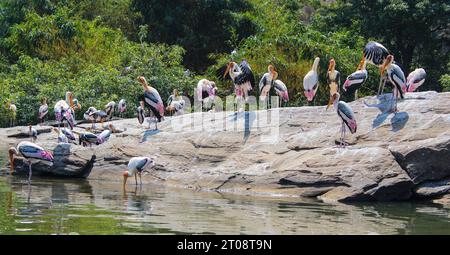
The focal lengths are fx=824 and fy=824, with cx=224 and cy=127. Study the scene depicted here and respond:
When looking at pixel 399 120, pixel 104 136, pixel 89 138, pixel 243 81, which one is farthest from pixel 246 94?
pixel 399 120

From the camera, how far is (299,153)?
603 inches

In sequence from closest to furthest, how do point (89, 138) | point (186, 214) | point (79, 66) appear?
point (186, 214), point (89, 138), point (79, 66)

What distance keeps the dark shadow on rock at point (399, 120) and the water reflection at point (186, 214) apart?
6.05ft

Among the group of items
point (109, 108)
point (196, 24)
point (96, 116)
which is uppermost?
point (196, 24)

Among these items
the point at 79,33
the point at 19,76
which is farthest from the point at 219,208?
the point at 79,33

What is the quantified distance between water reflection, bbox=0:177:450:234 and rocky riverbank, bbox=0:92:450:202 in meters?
0.54

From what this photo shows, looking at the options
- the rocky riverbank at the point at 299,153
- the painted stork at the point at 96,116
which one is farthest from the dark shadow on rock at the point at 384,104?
the painted stork at the point at 96,116

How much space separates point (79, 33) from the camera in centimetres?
2892

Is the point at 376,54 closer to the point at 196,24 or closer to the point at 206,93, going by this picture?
the point at 206,93

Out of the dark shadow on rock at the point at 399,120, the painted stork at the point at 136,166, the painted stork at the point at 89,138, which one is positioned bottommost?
the painted stork at the point at 136,166

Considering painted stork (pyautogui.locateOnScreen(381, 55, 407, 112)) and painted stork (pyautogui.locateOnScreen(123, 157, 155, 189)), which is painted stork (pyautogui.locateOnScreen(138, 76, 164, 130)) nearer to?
painted stork (pyautogui.locateOnScreen(123, 157, 155, 189))

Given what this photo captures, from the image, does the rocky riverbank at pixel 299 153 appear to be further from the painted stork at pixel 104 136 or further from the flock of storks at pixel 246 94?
the flock of storks at pixel 246 94

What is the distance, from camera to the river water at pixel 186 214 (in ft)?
34.8

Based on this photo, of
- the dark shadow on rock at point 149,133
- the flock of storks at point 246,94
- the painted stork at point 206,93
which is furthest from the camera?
the painted stork at point 206,93
